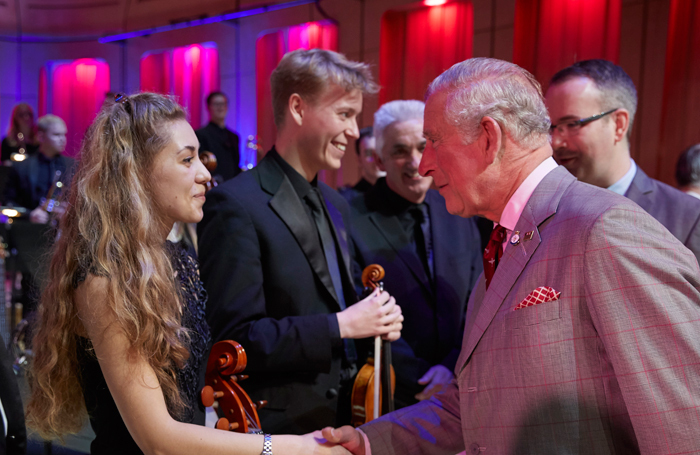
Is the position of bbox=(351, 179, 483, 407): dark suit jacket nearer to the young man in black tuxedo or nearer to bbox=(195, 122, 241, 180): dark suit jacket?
the young man in black tuxedo

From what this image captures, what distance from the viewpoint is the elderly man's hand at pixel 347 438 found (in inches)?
69.1

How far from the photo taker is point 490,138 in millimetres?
1535

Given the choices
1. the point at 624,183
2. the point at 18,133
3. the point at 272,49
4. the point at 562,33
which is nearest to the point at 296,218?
the point at 624,183

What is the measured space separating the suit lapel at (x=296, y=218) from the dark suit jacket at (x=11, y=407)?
0.98 metres

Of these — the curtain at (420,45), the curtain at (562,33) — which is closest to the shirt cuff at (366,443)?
the curtain at (562,33)

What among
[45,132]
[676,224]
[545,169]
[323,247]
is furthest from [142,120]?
[45,132]

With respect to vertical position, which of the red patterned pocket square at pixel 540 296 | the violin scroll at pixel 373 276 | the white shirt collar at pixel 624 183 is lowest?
the violin scroll at pixel 373 276

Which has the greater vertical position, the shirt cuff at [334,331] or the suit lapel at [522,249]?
the suit lapel at [522,249]

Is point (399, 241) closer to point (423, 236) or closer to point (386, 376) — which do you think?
point (423, 236)

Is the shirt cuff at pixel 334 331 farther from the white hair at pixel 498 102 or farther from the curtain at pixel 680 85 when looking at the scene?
the curtain at pixel 680 85

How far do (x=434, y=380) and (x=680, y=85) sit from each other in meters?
5.09

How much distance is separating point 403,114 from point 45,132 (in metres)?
5.20

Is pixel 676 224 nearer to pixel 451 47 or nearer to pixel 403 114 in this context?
pixel 403 114

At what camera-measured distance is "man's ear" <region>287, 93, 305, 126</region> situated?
7.42 ft
